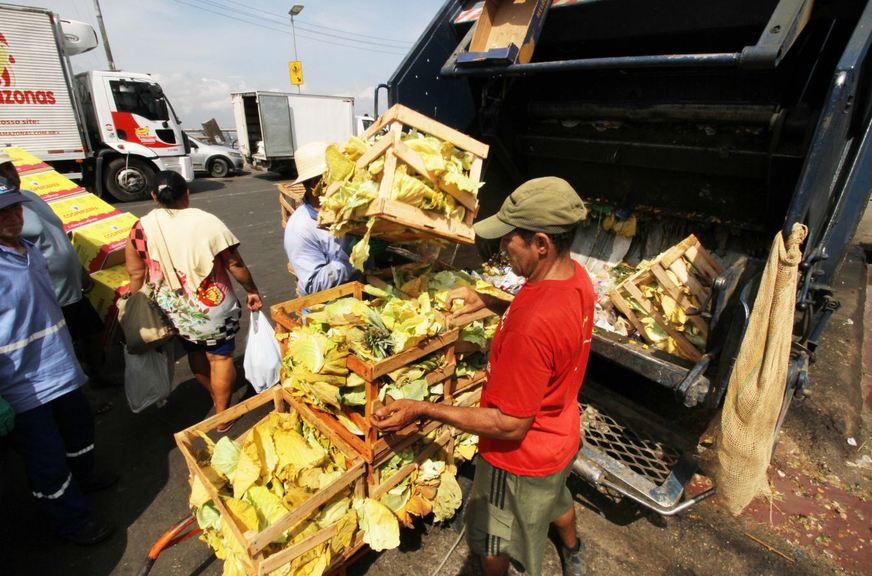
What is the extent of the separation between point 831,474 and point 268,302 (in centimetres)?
583

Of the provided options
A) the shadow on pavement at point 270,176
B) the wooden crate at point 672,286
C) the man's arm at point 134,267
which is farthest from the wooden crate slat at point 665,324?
the shadow on pavement at point 270,176

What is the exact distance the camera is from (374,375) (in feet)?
6.51

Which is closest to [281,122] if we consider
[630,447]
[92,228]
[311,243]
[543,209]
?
[92,228]

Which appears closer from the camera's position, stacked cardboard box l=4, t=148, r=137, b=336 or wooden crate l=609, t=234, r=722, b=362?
wooden crate l=609, t=234, r=722, b=362

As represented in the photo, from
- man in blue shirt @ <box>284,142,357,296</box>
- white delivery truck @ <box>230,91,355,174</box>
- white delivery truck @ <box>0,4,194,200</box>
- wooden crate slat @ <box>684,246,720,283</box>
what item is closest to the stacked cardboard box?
→ man in blue shirt @ <box>284,142,357,296</box>

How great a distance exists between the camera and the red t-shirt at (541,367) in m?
1.50

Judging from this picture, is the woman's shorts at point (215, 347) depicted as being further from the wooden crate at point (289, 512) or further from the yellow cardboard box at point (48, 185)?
the yellow cardboard box at point (48, 185)

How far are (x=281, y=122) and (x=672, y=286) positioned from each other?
17.2 m

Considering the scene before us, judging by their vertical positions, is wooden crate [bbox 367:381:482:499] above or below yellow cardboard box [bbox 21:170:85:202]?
below

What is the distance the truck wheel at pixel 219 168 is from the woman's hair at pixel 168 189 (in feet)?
54.3

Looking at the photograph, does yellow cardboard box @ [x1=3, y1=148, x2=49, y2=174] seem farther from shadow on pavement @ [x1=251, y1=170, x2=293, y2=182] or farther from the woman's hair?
shadow on pavement @ [x1=251, y1=170, x2=293, y2=182]

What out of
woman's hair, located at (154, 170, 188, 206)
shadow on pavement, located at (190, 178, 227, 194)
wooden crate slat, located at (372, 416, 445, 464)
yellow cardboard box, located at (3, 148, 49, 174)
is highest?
woman's hair, located at (154, 170, 188, 206)

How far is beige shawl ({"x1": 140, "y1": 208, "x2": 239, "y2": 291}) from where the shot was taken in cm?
281

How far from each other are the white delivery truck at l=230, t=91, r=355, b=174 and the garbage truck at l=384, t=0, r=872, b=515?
14.8 m
